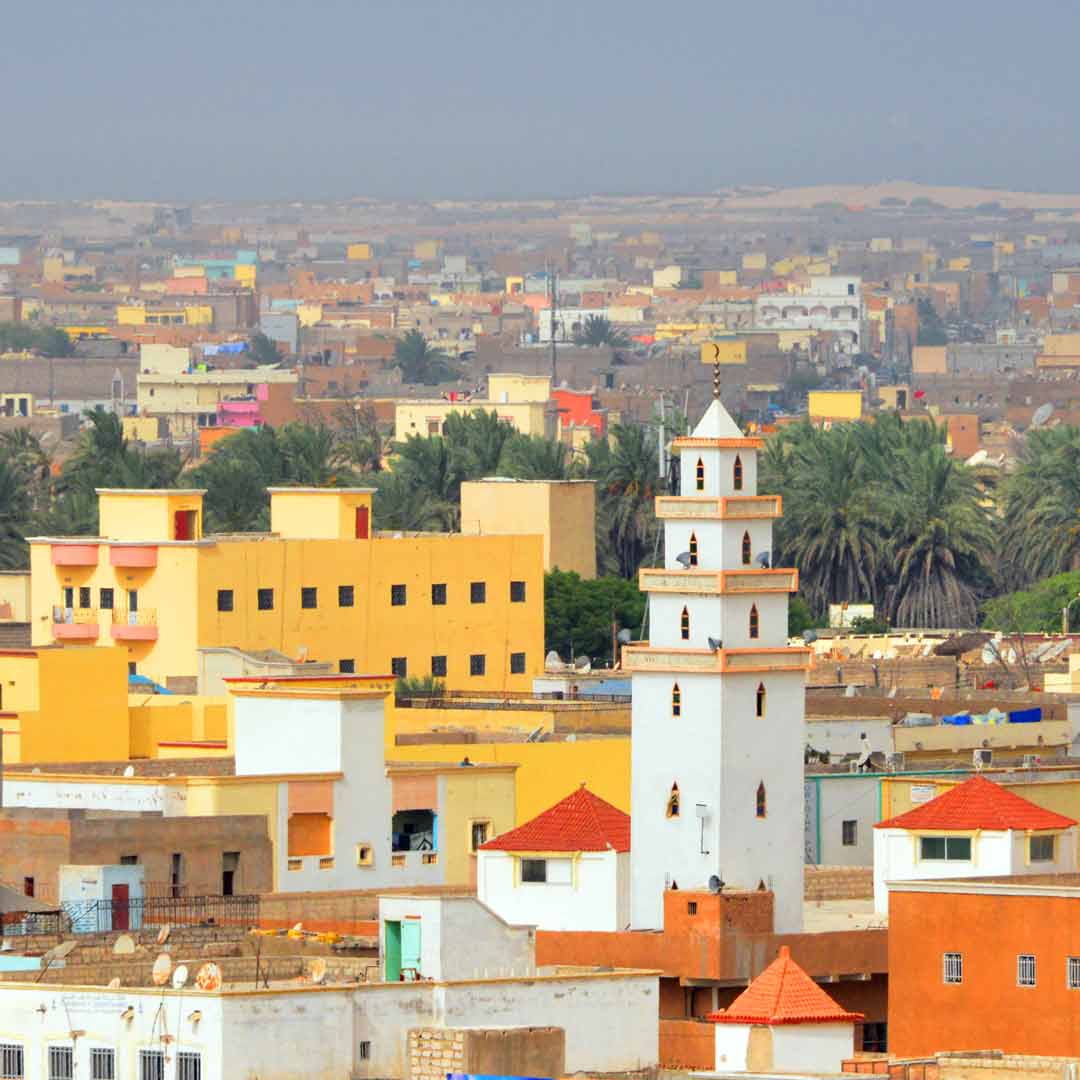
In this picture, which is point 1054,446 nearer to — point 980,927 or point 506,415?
point 506,415

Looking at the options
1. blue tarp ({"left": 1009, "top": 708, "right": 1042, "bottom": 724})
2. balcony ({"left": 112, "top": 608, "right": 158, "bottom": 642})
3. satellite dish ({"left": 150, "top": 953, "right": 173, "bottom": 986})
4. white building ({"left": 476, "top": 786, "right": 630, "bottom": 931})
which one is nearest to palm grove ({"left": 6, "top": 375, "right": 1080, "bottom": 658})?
balcony ({"left": 112, "top": 608, "right": 158, "bottom": 642})

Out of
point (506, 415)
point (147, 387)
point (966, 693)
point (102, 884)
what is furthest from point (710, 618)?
point (147, 387)

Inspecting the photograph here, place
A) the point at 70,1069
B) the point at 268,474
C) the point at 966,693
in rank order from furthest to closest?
the point at 268,474, the point at 966,693, the point at 70,1069

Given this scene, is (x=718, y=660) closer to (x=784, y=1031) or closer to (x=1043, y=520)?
(x=784, y=1031)

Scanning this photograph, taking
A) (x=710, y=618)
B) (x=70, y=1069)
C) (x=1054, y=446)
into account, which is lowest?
(x=70, y=1069)

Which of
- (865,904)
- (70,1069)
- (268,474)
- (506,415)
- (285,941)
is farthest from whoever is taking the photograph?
(506,415)

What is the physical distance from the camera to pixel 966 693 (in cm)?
6425

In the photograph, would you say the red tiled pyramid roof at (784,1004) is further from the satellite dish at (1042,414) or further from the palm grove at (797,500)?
the satellite dish at (1042,414)

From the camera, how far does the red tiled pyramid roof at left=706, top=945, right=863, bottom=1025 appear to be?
3419 cm

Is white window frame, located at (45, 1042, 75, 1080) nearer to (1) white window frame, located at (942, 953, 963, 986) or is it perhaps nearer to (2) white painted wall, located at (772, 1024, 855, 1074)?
(2) white painted wall, located at (772, 1024, 855, 1074)

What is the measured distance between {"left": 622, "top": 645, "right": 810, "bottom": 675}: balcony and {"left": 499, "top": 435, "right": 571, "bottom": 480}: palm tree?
197 ft

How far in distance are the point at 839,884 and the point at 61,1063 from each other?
573 inches

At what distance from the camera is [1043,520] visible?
105 metres

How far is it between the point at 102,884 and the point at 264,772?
16.4ft
